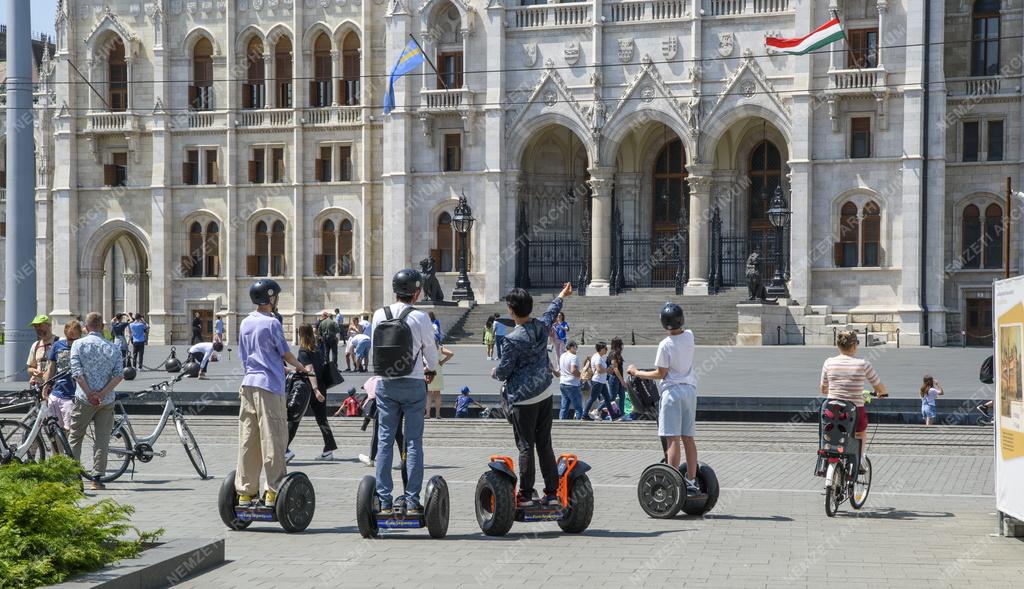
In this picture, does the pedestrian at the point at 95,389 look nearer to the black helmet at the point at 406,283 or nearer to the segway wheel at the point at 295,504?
the segway wheel at the point at 295,504

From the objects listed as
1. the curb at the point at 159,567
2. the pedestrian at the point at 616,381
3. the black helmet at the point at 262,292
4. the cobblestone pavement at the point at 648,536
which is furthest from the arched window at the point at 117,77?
the curb at the point at 159,567

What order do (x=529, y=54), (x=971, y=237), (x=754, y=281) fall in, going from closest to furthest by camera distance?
(x=754, y=281), (x=971, y=237), (x=529, y=54)

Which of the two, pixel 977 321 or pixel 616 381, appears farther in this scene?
pixel 977 321

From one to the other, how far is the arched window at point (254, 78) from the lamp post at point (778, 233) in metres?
20.4

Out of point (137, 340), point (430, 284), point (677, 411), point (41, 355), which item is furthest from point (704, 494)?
point (430, 284)

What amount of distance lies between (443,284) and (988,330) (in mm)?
17693

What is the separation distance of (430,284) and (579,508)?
108 ft

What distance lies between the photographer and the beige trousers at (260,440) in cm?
1111

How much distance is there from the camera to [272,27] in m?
51.4

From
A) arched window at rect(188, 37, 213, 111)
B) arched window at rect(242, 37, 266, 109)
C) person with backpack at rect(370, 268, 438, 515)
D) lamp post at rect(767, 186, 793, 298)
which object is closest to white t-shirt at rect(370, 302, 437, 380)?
person with backpack at rect(370, 268, 438, 515)

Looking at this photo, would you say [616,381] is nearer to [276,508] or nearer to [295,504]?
[295,504]

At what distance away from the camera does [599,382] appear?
75.5ft

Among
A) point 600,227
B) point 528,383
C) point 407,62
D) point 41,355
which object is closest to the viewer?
point 528,383

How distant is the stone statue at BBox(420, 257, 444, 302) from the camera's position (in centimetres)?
4275
